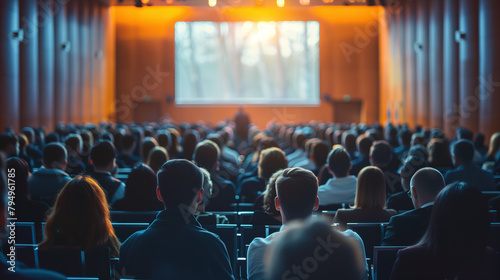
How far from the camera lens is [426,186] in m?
3.52

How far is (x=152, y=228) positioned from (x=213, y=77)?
26326 mm

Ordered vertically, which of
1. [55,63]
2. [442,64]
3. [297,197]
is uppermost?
[55,63]

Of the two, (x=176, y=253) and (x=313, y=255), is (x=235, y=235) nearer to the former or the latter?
(x=176, y=253)

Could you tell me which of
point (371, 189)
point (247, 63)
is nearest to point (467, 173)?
point (371, 189)

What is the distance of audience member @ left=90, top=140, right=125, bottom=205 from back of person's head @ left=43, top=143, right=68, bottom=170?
30 cm

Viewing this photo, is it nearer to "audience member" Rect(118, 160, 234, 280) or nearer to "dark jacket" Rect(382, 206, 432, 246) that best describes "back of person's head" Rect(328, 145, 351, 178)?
"dark jacket" Rect(382, 206, 432, 246)

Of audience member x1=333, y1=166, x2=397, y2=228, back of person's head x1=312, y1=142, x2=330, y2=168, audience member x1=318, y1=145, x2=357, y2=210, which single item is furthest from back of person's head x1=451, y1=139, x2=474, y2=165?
audience member x1=333, y1=166, x2=397, y2=228

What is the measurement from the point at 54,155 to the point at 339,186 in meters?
2.67

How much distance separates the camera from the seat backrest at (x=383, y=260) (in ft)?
9.45

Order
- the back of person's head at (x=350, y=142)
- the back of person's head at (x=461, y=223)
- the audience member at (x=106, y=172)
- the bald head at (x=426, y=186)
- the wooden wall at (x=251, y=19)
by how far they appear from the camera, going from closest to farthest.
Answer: the back of person's head at (x=461, y=223) → the bald head at (x=426, y=186) → the audience member at (x=106, y=172) → the back of person's head at (x=350, y=142) → the wooden wall at (x=251, y=19)

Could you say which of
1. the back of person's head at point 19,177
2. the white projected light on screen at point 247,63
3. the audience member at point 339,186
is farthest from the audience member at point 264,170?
the white projected light on screen at point 247,63

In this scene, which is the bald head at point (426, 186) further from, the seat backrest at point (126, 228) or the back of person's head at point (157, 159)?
the back of person's head at point (157, 159)

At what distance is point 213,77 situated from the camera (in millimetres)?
28609

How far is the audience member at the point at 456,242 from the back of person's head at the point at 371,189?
58.9 inches
